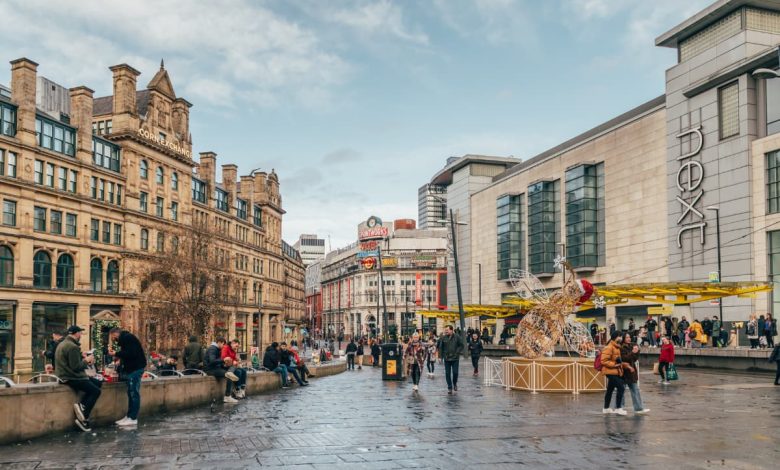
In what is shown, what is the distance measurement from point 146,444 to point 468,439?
500 centimetres

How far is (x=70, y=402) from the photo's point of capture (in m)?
12.2

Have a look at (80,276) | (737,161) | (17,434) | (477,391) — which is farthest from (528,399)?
(80,276)

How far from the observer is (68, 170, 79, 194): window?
5556 cm

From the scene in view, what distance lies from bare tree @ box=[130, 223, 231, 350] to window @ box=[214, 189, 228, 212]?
1145 inches

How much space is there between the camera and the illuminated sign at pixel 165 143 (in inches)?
2586

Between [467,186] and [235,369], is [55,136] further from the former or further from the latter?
[467,186]

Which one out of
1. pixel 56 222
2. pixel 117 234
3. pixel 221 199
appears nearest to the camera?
pixel 56 222

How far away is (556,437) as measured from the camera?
11.9 m

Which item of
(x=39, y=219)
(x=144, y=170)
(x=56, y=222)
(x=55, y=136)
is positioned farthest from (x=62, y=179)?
(x=144, y=170)

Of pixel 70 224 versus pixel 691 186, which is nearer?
pixel 691 186

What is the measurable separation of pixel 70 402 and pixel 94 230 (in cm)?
4982

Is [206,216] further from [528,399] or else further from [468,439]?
[468,439]

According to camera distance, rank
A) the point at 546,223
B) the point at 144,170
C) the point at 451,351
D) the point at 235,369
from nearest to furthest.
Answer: the point at 235,369 → the point at 451,351 → the point at 144,170 → the point at 546,223

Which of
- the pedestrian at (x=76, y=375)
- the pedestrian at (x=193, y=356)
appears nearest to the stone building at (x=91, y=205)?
the pedestrian at (x=193, y=356)
